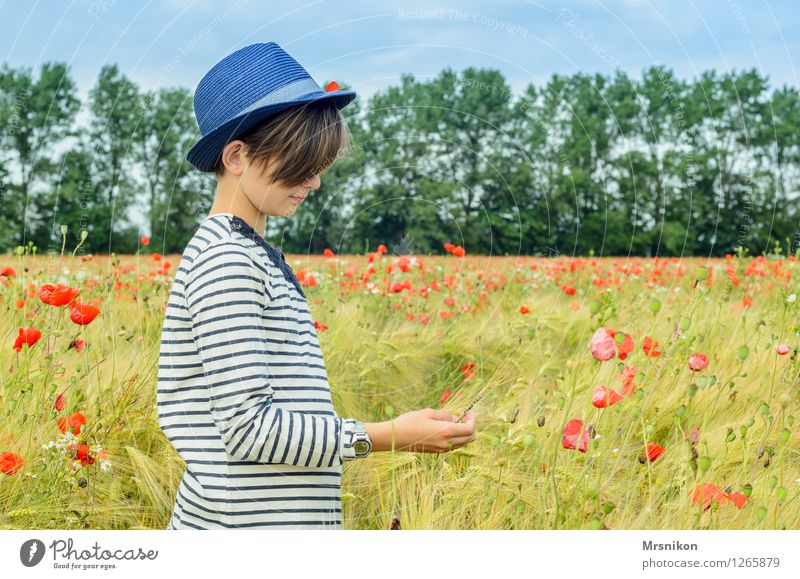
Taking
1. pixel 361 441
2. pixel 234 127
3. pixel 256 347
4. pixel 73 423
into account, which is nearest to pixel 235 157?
pixel 234 127

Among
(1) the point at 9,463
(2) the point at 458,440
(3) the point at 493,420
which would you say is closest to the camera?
(2) the point at 458,440

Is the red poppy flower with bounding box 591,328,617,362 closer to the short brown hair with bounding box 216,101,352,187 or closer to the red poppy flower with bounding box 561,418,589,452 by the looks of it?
the red poppy flower with bounding box 561,418,589,452

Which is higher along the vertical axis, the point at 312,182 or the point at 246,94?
the point at 246,94

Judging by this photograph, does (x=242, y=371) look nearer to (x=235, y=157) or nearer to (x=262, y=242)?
(x=262, y=242)

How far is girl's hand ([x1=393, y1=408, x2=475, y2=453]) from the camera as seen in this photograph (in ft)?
4.36

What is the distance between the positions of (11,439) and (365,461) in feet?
2.72

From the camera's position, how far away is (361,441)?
1.33 meters

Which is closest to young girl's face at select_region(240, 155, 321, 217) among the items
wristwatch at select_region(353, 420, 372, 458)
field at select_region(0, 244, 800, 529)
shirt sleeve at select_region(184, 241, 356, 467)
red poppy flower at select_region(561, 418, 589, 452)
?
shirt sleeve at select_region(184, 241, 356, 467)

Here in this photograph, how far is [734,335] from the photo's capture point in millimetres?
2789

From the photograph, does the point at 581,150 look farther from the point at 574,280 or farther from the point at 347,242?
the point at 347,242

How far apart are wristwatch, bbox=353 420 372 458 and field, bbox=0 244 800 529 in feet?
0.92

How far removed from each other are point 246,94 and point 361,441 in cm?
64
